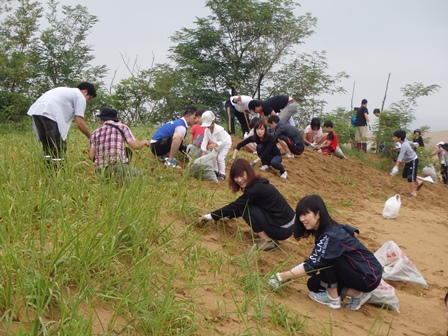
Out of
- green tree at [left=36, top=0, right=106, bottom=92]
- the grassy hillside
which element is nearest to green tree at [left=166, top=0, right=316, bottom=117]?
green tree at [left=36, top=0, right=106, bottom=92]

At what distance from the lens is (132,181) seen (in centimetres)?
411

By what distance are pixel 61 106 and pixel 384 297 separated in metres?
4.27

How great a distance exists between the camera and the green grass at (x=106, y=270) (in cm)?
296

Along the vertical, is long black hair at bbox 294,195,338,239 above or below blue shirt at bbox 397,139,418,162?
above

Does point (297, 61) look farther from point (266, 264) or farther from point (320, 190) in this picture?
point (266, 264)

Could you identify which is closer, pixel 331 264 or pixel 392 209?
pixel 331 264

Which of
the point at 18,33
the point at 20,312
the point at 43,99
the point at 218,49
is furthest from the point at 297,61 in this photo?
the point at 20,312

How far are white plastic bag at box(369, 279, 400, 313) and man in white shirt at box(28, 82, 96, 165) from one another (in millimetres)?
3768

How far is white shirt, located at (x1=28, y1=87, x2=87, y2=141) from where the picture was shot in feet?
20.7

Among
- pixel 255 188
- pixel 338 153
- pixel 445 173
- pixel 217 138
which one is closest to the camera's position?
pixel 255 188

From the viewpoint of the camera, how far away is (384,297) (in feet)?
15.3

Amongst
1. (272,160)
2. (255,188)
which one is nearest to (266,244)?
(255,188)

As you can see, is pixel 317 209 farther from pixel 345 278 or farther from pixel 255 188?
pixel 255 188

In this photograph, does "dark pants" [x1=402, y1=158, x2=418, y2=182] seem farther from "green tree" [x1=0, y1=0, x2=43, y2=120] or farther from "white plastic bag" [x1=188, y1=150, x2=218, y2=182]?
"green tree" [x1=0, y1=0, x2=43, y2=120]
